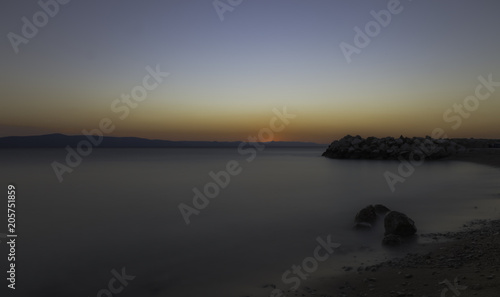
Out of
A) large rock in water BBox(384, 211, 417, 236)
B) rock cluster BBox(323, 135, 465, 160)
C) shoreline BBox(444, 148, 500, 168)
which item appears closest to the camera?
large rock in water BBox(384, 211, 417, 236)

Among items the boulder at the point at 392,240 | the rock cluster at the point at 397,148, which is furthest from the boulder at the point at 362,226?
the rock cluster at the point at 397,148

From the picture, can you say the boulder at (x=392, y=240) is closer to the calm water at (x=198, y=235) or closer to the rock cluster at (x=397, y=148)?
the calm water at (x=198, y=235)

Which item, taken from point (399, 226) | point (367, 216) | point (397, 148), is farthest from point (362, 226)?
point (397, 148)

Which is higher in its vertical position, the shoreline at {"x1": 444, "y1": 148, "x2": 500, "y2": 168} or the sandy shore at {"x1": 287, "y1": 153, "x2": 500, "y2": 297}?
the shoreline at {"x1": 444, "y1": 148, "x2": 500, "y2": 168}

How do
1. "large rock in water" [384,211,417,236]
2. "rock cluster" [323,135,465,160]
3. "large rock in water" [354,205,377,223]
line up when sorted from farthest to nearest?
1. "rock cluster" [323,135,465,160]
2. "large rock in water" [354,205,377,223]
3. "large rock in water" [384,211,417,236]

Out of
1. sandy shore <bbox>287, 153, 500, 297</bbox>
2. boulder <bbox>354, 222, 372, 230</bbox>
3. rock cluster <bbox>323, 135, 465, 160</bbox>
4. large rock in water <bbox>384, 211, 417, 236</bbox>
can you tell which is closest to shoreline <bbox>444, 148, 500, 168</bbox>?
rock cluster <bbox>323, 135, 465, 160</bbox>

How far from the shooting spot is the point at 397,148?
50656 millimetres

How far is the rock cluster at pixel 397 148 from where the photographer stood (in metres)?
49.1

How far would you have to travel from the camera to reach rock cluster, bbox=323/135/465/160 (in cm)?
4906

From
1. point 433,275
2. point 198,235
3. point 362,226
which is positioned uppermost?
point 198,235

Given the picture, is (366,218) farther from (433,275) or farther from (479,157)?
(479,157)

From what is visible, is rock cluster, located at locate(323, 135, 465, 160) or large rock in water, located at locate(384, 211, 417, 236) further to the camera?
rock cluster, located at locate(323, 135, 465, 160)

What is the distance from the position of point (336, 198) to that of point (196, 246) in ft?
33.7

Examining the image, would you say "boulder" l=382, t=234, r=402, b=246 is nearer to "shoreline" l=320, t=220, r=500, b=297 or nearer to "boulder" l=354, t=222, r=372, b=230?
"shoreline" l=320, t=220, r=500, b=297
